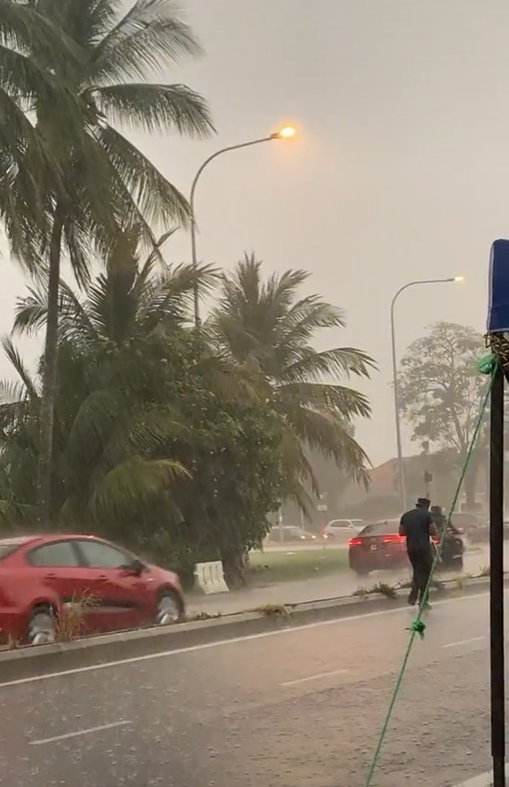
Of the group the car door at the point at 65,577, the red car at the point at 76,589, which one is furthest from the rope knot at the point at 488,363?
the car door at the point at 65,577

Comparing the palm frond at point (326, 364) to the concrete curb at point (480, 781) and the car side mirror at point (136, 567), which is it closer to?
the car side mirror at point (136, 567)

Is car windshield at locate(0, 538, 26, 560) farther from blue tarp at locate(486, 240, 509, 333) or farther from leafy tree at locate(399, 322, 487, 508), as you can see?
leafy tree at locate(399, 322, 487, 508)

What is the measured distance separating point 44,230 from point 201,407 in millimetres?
5280

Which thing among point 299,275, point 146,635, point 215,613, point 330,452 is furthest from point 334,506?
point 146,635

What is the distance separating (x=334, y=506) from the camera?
2420 centimetres

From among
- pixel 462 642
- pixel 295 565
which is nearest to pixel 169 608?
pixel 462 642

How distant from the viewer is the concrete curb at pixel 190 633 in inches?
429

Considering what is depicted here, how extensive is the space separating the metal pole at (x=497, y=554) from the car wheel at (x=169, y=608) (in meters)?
9.03

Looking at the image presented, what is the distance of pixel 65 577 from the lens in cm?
1201

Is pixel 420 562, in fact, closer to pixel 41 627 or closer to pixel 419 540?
pixel 419 540

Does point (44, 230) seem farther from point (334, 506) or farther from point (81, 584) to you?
point (334, 506)

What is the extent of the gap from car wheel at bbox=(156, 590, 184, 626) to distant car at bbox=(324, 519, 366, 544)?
818cm

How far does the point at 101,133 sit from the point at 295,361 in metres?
7.82

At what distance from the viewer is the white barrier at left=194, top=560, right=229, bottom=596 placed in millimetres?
17906
